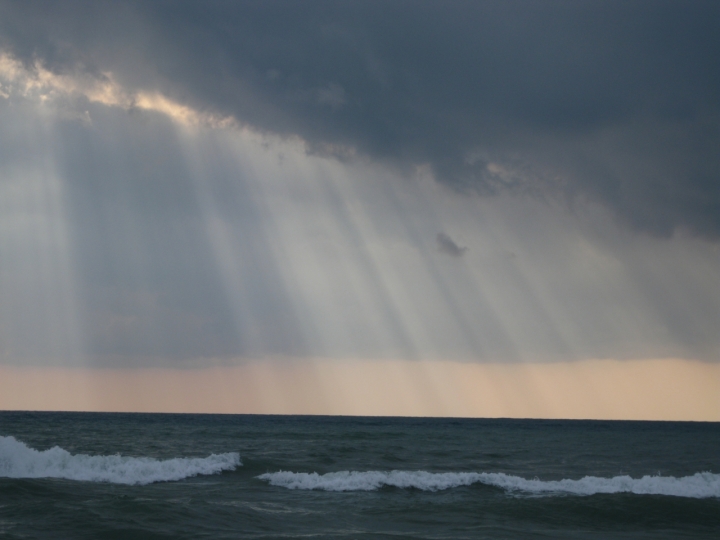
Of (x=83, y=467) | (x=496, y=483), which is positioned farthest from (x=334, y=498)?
(x=83, y=467)

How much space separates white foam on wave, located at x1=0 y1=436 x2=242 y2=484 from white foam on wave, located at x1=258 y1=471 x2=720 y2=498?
4.54 metres

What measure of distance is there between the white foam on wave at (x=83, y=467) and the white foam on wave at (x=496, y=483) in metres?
4.54

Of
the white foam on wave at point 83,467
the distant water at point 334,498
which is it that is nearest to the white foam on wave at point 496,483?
the distant water at point 334,498

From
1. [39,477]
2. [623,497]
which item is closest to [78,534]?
[39,477]

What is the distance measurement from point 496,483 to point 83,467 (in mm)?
20126

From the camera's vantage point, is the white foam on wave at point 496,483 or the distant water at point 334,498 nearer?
the distant water at point 334,498

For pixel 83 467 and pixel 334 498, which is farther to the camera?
pixel 83 467

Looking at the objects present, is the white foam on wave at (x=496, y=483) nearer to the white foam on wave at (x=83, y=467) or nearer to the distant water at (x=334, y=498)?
the distant water at (x=334, y=498)

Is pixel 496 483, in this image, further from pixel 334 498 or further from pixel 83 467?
pixel 83 467

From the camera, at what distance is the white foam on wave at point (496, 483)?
2722cm

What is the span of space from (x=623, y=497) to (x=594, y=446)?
32.3m

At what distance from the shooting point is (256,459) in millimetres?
34531

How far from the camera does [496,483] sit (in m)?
28.3

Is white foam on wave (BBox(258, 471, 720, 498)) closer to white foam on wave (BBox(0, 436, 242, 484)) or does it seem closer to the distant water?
the distant water
